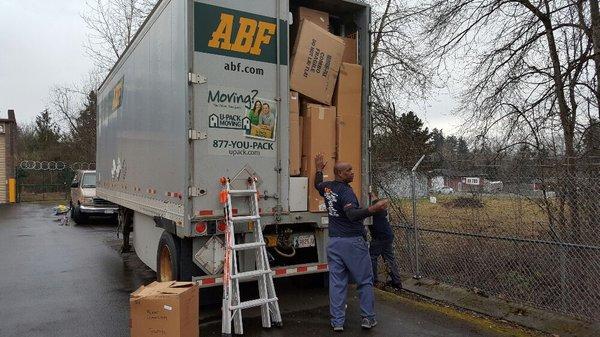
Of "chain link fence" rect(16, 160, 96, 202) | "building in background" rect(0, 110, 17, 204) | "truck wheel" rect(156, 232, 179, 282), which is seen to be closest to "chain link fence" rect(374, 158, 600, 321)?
"truck wheel" rect(156, 232, 179, 282)

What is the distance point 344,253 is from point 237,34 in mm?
2727

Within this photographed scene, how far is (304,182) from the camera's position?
19.8 feet

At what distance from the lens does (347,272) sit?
523cm

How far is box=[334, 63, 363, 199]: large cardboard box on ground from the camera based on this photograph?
21.0 ft

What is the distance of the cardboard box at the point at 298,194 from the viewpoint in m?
5.95

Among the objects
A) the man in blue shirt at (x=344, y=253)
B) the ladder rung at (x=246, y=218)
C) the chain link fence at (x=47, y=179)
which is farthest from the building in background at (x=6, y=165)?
the man in blue shirt at (x=344, y=253)

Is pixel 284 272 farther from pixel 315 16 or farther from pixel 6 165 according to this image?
pixel 6 165

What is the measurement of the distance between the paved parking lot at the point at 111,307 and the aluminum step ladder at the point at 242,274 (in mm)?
236

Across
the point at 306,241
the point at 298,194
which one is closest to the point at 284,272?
the point at 306,241

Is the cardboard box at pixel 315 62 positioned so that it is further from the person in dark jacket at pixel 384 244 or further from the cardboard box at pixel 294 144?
the person in dark jacket at pixel 384 244

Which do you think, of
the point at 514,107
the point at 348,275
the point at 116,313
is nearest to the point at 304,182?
the point at 348,275

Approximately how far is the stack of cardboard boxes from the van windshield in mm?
14450

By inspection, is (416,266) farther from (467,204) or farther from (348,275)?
(348,275)

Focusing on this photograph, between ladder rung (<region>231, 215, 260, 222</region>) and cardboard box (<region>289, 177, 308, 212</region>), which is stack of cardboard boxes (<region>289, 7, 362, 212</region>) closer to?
cardboard box (<region>289, 177, 308, 212</region>)
